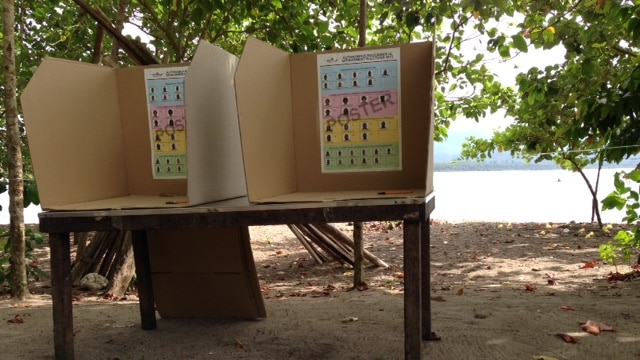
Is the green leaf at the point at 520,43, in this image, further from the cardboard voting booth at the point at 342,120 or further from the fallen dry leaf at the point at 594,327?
the fallen dry leaf at the point at 594,327

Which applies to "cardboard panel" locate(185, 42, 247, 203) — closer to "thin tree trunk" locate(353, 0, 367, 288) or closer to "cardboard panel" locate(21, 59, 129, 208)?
"cardboard panel" locate(21, 59, 129, 208)

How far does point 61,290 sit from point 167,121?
956 millimetres

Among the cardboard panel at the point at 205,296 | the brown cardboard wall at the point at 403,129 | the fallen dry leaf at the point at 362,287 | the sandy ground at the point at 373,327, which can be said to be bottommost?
the fallen dry leaf at the point at 362,287

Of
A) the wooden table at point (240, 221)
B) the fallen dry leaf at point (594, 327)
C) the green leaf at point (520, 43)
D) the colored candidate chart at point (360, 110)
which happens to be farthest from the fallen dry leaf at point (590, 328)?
the green leaf at point (520, 43)

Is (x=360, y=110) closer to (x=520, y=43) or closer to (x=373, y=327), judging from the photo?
(x=373, y=327)

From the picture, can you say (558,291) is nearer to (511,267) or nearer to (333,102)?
(511,267)

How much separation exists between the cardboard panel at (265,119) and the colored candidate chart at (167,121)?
57 cm

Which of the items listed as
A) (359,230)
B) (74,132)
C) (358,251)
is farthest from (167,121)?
(358,251)

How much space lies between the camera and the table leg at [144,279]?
9.47ft

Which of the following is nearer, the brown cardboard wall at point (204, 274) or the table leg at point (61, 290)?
the table leg at point (61, 290)

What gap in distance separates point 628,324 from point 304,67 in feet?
7.18

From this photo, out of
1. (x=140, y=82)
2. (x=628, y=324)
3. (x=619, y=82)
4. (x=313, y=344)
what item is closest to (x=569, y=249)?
(x=619, y=82)

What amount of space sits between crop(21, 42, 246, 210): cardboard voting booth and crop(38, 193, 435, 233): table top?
74 mm

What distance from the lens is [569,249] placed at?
7.43 meters
